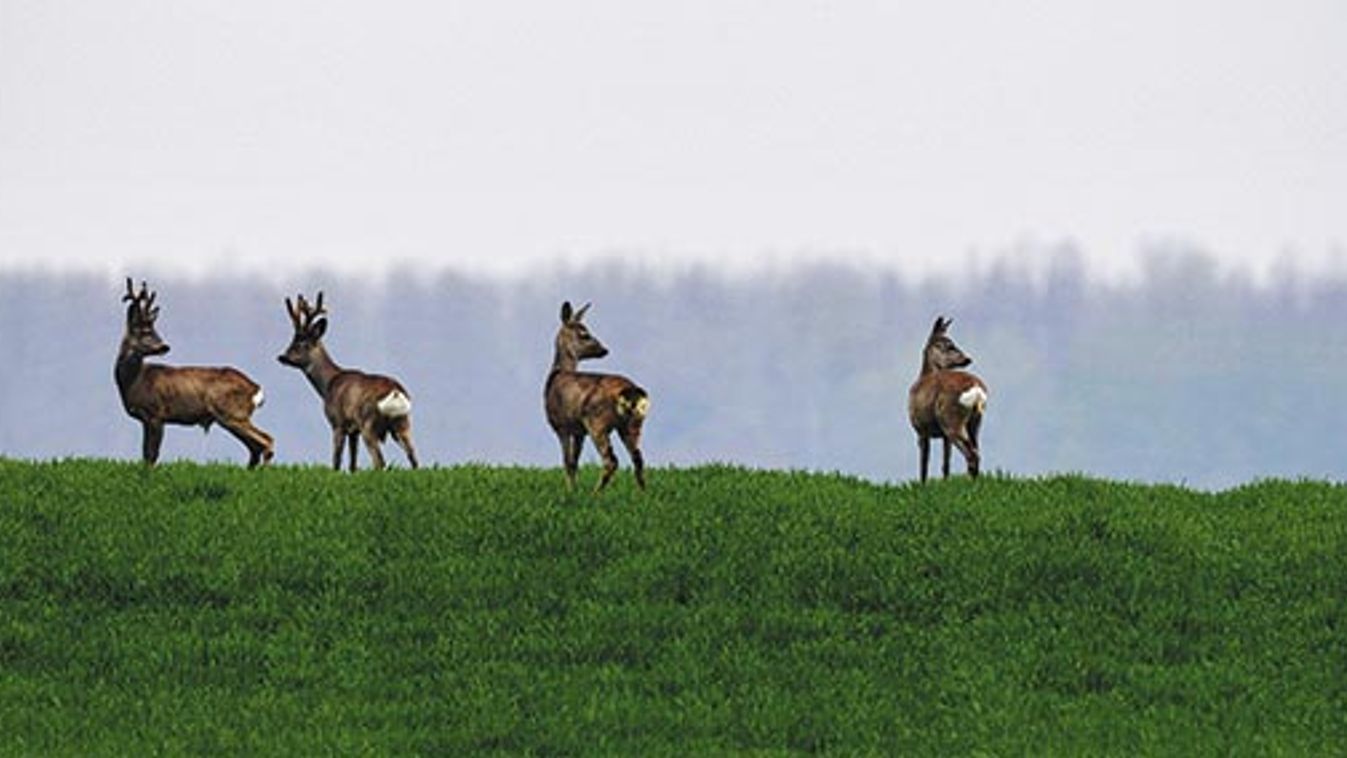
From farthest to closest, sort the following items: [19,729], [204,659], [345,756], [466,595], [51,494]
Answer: [51,494] < [466,595] < [204,659] < [19,729] < [345,756]

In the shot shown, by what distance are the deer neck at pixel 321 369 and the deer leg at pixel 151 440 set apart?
210 cm

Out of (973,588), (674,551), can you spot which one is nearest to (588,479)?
(674,551)

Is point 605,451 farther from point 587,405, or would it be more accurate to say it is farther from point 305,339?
point 305,339

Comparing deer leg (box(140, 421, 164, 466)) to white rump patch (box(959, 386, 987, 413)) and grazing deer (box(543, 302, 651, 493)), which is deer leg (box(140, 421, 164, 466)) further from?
white rump patch (box(959, 386, 987, 413))

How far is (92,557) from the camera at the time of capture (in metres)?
22.1

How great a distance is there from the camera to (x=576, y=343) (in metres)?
23.8

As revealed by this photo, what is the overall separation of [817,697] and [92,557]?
9004 millimetres

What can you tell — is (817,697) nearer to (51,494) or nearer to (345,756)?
(345,756)

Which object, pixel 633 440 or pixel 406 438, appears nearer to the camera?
pixel 633 440

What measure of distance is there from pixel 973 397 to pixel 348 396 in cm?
811

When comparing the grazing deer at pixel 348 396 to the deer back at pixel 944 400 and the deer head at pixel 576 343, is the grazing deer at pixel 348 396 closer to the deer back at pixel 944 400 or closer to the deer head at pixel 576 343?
the deer head at pixel 576 343

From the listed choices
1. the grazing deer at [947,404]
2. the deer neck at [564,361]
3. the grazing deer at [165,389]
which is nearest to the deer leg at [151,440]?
the grazing deer at [165,389]

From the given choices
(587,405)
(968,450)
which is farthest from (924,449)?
(587,405)

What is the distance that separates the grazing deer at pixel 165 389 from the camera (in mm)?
25375
